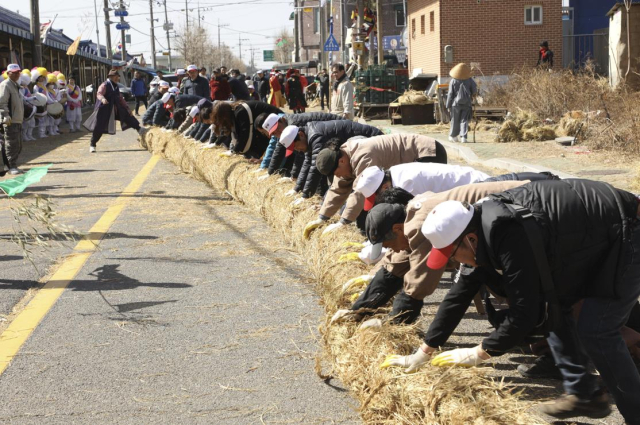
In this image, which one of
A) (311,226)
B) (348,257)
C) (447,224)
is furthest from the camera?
(311,226)

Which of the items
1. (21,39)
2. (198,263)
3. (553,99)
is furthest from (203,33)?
(198,263)

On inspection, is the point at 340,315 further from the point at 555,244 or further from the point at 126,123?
the point at 126,123

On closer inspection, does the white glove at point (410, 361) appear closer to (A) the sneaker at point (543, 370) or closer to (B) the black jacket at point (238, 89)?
(A) the sneaker at point (543, 370)

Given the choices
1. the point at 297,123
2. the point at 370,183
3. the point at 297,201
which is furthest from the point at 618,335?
the point at 297,123

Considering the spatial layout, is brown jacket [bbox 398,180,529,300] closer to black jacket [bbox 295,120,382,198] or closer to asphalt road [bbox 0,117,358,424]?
asphalt road [bbox 0,117,358,424]

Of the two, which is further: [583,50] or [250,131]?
[583,50]

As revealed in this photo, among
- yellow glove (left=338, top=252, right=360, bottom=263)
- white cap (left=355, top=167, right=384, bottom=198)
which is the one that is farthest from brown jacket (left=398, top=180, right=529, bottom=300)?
yellow glove (left=338, top=252, right=360, bottom=263)

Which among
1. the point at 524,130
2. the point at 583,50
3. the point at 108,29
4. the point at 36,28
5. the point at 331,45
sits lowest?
the point at 524,130

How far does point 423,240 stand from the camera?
183 inches

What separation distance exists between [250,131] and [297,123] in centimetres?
287

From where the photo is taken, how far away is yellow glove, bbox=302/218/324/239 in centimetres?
775

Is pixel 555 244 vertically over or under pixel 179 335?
over

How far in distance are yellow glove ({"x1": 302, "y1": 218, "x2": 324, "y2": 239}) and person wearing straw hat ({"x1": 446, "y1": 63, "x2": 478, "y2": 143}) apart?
11.6 meters

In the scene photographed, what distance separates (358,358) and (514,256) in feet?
3.80
